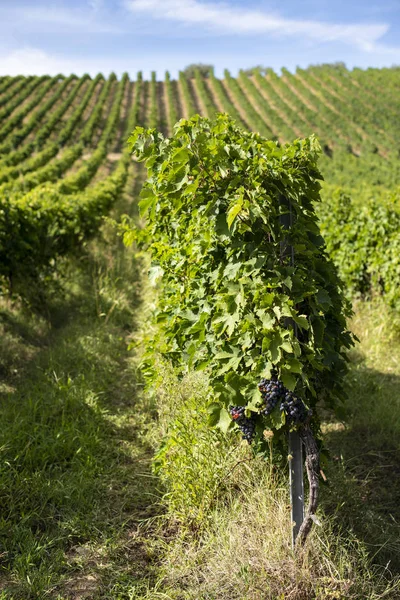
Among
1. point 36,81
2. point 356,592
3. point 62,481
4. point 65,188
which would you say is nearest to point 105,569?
point 62,481

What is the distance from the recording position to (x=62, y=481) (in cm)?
358

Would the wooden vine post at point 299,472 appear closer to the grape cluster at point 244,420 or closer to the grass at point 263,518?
the grass at point 263,518

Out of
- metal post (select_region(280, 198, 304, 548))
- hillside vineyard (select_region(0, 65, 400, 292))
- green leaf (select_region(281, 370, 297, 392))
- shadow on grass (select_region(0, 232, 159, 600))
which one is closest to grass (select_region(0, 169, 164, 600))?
shadow on grass (select_region(0, 232, 159, 600))

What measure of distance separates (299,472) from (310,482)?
7.1 inches

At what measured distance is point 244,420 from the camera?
110 inches

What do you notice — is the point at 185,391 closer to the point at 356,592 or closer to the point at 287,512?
the point at 287,512

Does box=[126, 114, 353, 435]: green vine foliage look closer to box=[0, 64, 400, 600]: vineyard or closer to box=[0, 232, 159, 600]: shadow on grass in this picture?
box=[0, 64, 400, 600]: vineyard

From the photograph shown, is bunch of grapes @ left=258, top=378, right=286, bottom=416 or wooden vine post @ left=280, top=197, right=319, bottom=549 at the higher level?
bunch of grapes @ left=258, top=378, right=286, bottom=416

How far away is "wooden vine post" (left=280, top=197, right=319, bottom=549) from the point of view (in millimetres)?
2543

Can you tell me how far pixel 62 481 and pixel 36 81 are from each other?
212 feet

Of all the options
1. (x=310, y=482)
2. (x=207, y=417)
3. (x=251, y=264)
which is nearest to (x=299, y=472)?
(x=310, y=482)

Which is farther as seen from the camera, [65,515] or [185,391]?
[185,391]

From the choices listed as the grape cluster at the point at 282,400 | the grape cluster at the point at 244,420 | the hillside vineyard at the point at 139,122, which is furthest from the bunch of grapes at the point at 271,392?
the hillside vineyard at the point at 139,122

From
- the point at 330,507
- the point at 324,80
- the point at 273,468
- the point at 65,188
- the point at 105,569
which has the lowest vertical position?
the point at 105,569
